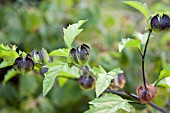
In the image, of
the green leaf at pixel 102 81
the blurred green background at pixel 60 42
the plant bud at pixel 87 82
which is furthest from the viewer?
the blurred green background at pixel 60 42

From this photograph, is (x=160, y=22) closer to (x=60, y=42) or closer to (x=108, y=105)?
(x=108, y=105)

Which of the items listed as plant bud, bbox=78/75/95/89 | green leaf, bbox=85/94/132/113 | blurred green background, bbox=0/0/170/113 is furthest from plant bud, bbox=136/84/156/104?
blurred green background, bbox=0/0/170/113

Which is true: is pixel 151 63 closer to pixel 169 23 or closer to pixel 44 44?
pixel 44 44

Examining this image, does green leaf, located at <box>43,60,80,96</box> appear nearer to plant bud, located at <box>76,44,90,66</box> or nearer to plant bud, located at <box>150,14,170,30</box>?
plant bud, located at <box>76,44,90,66</box>

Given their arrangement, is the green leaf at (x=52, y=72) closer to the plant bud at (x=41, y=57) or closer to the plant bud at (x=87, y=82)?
the plant bud at (x=41, y=57)

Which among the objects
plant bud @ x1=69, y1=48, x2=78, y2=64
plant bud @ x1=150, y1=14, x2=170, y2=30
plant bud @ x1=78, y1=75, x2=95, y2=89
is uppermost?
plant bud @ x1=150, y1=14, x2=170, y2=30

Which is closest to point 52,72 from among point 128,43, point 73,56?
point 73,56

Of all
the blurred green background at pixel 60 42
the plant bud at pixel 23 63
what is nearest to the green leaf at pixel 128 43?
the plant bud at pixel 23 63
